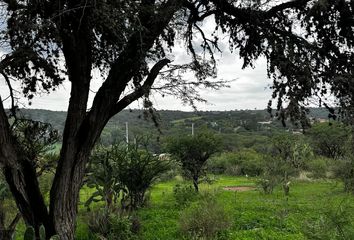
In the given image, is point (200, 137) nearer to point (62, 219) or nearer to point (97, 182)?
point (97, 182)

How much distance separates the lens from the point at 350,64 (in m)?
7.45

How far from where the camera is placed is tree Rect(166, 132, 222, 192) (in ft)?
88.8

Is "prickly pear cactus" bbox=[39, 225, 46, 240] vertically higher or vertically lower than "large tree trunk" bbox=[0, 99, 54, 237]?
lower

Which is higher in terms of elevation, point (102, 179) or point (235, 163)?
point (102, 179)

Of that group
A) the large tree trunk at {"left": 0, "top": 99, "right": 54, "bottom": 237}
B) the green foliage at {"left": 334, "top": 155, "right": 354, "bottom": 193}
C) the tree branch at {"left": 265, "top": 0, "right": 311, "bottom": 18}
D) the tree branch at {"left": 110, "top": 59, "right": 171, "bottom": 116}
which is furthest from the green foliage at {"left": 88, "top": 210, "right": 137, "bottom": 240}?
the tree branch at {"left": 265, "top": 0, "right": 311, "bottom": 18}

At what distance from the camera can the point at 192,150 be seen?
27.1m

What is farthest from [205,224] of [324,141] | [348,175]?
[324,141]

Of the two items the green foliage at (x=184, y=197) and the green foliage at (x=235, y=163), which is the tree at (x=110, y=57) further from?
the green foliage at (x=235, y=163)

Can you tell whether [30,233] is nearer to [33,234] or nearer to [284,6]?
[33,234]

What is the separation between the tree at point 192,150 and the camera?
88.8ft

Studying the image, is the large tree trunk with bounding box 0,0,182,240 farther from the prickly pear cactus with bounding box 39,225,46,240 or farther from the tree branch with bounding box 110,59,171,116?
the prickly pear cactus with bounding box 39,225,46,240

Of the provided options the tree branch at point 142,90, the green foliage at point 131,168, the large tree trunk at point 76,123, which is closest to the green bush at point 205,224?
the green foliage at point 131,168

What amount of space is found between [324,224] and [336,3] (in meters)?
3.77

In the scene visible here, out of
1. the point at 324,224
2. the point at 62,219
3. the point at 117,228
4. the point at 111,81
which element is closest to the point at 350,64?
the point at 324,224
